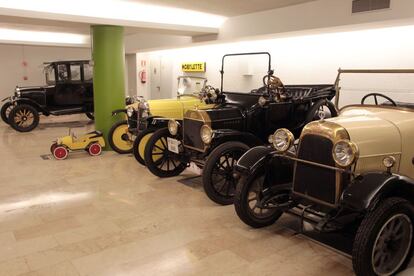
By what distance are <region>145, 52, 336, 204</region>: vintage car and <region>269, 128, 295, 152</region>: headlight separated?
900 mm

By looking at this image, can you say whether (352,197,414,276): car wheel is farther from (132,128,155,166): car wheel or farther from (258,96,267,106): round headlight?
(132,128,155,166): car wheel

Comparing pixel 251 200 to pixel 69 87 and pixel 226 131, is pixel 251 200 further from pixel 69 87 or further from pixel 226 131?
pixel 69 87

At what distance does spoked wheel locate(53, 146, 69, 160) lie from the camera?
6.12 m

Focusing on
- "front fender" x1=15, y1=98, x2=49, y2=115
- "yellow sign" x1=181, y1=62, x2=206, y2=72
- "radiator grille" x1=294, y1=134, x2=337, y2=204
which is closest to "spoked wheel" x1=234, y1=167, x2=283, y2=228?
"radiator grille" x1=294, y1=134, x2=337, y2=204

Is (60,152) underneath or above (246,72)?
underneath

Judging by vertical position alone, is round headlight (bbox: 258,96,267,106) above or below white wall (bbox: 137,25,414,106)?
below

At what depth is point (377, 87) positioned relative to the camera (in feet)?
19.3

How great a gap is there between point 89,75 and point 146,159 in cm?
556

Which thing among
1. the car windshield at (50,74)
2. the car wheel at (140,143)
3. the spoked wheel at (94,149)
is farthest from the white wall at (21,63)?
the car wheel at (140,143)

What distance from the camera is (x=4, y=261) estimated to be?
2.91m

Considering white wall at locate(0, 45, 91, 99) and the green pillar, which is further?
white wall at locate(0, 45, 91, 99)

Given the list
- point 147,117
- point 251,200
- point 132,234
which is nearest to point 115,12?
point 147,117

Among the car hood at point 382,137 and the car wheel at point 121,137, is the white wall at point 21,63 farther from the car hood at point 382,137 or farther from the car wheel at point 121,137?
the car hood at point 382,137

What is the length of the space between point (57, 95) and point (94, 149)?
379cm
